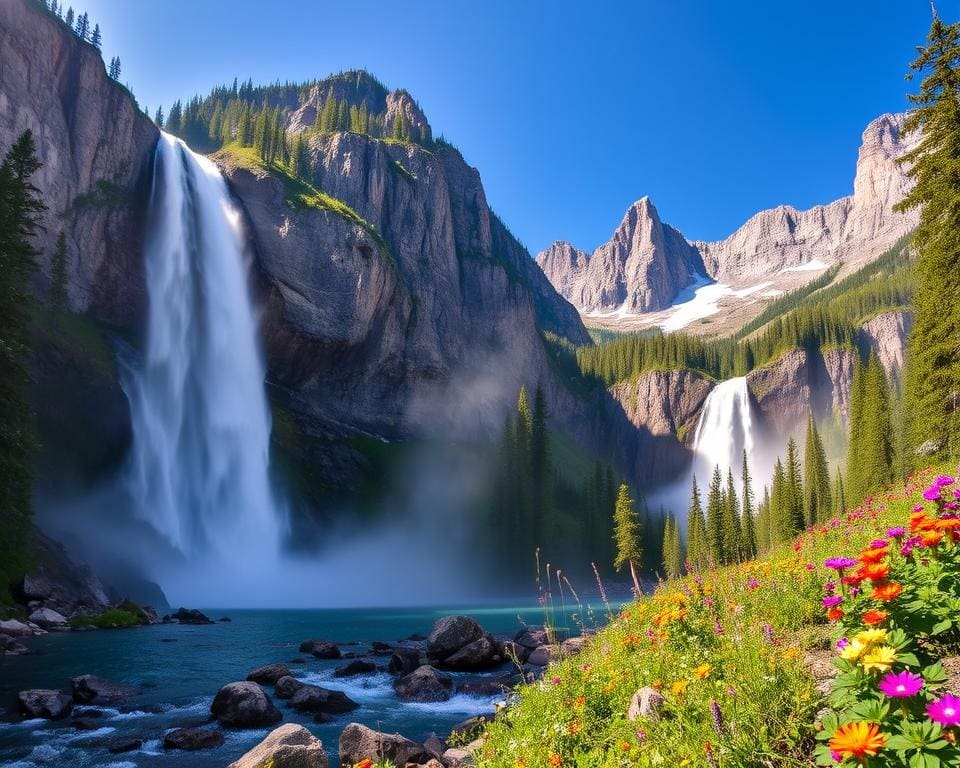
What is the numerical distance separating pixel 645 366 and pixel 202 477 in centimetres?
11742

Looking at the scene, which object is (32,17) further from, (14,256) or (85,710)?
(85,710)

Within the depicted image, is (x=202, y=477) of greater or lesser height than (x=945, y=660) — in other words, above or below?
above

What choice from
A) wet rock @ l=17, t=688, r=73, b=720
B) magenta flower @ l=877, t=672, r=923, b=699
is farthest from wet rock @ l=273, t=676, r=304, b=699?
magenta flower @ l=877, t=672, r=923, b=699

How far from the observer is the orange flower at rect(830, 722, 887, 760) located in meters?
2.28

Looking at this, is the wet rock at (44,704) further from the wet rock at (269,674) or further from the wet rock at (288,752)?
the wet rock at (288,752)

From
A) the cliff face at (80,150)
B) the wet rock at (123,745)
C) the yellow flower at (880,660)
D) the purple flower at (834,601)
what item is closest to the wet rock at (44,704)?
the wet rock at (123,745)

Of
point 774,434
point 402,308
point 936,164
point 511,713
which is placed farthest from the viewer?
point 774,434

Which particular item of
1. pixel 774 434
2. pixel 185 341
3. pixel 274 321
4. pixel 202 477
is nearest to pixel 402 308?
pixel 274 321

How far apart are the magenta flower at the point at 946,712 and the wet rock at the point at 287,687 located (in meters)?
16.9

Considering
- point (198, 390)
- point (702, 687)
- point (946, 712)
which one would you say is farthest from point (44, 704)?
point (198, 390)

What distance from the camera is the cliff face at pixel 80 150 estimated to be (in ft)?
197

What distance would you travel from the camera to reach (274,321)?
261ft

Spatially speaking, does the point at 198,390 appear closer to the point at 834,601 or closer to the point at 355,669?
the point at 355,669

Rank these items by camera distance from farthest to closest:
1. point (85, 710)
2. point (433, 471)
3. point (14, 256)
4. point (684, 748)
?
point (433, 471) < point (14, 256) < point (85, 710) < point (684, 748)
